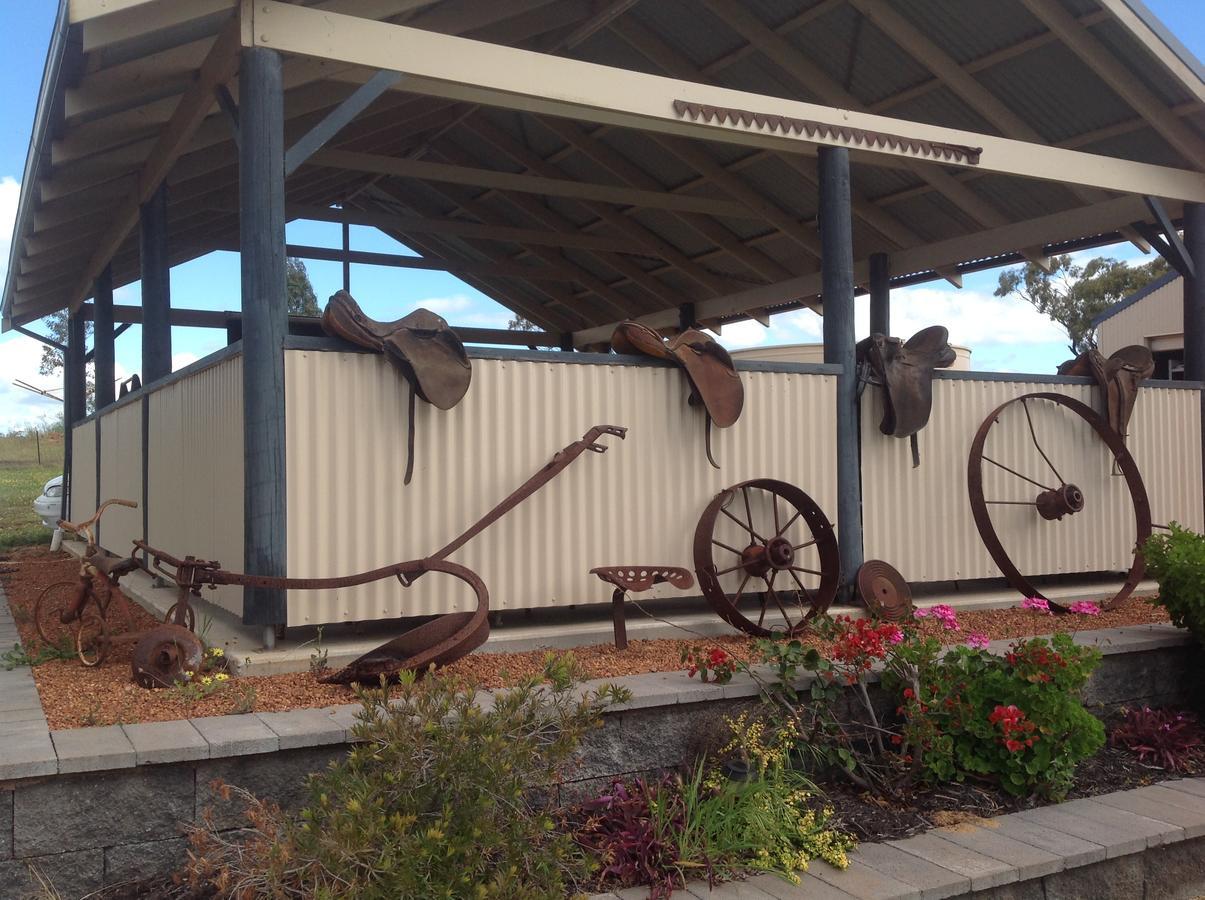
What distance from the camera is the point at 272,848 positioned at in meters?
3.05

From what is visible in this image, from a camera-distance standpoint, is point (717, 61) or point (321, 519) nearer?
point (321, 519)

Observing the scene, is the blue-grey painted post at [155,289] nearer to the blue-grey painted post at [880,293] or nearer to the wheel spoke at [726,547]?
the wheel spoke at [726,547]

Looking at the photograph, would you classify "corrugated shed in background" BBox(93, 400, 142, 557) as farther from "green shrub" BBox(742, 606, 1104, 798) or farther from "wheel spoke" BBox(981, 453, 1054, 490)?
"wheel spoke" BBox(981, 453, 1054, 490)

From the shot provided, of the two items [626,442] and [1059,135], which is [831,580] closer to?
[626,442]

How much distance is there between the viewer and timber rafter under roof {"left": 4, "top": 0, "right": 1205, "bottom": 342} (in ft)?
21.7

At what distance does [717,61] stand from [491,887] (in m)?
7.89

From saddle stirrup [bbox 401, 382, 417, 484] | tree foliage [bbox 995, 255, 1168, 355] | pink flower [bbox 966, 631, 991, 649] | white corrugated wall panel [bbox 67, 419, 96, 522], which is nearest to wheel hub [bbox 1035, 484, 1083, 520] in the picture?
pink flower [bbox 966, 631, 991, 649]

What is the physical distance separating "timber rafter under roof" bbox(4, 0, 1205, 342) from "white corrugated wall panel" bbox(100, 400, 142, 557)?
185 centimetres

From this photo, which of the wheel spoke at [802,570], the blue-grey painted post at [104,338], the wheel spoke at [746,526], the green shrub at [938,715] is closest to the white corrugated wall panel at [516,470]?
the wheel spoke at [746,526]

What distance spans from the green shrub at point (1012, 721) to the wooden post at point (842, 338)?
2163 mm

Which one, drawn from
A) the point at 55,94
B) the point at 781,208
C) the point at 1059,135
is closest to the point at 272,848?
the point at 55,94

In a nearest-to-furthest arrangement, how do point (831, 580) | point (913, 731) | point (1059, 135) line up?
point (913, 731)
point (831, 580)
point (1059, 135)

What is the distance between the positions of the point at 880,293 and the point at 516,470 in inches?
271

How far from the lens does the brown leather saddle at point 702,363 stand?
244 inches
